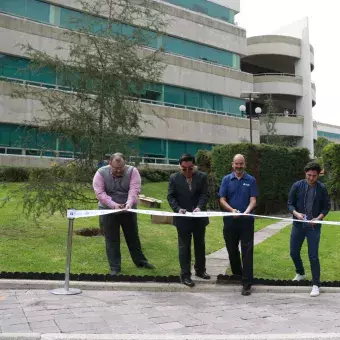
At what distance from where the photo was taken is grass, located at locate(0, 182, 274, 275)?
23.5 ft

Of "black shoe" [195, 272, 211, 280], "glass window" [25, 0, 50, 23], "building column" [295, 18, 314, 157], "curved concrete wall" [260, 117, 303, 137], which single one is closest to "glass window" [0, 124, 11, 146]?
"glass window" [25, 0, 50, 23]

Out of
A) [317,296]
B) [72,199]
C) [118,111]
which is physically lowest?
[317,296]

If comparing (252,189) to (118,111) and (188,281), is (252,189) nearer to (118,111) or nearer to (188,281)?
(188,281)

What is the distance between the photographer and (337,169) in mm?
18047

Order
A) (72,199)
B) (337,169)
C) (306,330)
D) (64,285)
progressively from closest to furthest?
(306,330) < (64,285) < (72,199) < (337,169)

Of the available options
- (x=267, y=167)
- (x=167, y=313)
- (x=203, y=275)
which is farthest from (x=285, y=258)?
(x=267, y=167)

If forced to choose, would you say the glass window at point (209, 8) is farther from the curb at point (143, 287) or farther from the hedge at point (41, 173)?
the curb at point (143, 287)

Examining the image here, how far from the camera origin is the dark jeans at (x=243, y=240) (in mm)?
6199

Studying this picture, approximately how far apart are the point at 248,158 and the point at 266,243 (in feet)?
21.5

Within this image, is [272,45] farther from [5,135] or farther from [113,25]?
[113,25]

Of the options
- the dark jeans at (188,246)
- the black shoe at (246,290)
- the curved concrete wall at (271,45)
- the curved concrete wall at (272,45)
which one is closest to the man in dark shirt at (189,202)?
the dark jeans at (188,246)

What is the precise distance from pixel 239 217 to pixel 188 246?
870mm

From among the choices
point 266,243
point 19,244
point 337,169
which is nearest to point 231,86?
point 337,169

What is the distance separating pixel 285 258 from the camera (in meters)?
8.56
